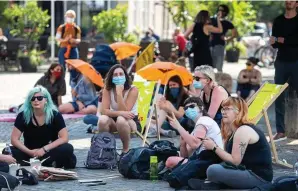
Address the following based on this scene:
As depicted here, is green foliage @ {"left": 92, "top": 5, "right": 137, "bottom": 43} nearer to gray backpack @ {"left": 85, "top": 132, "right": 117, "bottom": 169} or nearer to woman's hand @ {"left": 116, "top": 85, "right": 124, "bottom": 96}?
woman's hand @ {"left": 116, "top": 85, "right": 124, "bottom": 96}

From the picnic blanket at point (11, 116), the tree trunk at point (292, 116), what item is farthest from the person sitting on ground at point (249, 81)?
the tree trunk at point (292, 116)

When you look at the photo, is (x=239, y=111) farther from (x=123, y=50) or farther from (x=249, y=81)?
A: (x=123, y=50)

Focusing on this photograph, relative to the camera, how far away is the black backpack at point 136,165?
1064cm

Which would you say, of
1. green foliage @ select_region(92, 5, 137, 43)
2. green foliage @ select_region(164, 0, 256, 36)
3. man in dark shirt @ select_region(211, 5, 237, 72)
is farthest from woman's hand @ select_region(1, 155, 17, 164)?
green foliage @ select_region(164, 0, 256, 36)

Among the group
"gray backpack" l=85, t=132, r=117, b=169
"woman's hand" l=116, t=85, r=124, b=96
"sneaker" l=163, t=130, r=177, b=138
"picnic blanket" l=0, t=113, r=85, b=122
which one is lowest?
"picnic blanket" l=0, t=113, r=85, b=122

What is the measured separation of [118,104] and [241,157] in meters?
3.39

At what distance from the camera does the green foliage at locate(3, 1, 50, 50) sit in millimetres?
30500

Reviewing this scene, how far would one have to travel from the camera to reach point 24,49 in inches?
1180

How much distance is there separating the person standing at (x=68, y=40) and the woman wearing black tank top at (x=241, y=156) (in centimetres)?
1286

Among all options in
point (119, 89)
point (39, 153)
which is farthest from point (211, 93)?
point (39, 153)

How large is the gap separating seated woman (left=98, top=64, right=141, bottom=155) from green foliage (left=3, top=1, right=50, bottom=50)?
1797cm

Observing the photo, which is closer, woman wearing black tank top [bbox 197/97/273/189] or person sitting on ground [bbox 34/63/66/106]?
woman wearing black tank top [bbox 197/97/273/189]

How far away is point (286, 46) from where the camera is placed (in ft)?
45.3

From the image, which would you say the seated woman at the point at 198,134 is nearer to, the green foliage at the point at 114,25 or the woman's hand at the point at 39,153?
the woman's hand at the point at 39,153
